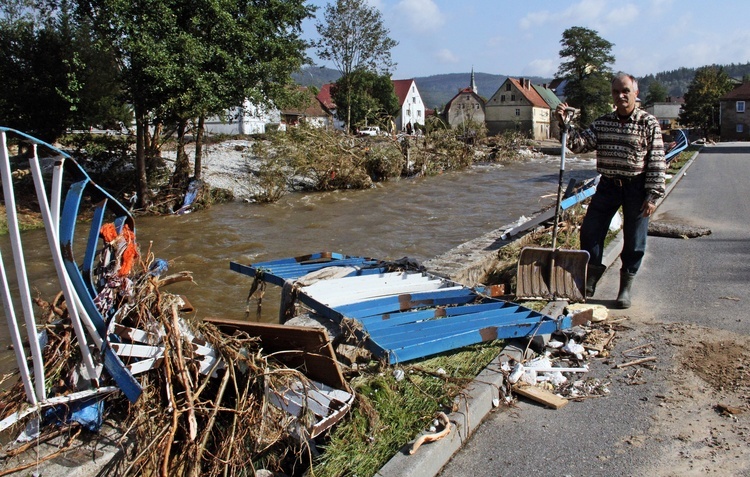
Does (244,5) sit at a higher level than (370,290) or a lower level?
higher

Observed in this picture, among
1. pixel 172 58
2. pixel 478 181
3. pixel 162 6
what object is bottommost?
pixel 478 181

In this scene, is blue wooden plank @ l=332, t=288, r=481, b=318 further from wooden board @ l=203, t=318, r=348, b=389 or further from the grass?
wooden board @ l=203, t=318, r=348, b=389

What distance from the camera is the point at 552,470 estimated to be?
3074 millimetres

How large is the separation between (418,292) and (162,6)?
12.0m

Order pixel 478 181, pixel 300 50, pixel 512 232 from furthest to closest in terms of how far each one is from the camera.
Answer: pixel 478 181
pixel 300 50
pixel 512 232

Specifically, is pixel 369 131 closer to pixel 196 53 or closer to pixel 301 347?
pixel 196 53

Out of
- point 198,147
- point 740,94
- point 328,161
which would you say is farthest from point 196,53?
point 740,94

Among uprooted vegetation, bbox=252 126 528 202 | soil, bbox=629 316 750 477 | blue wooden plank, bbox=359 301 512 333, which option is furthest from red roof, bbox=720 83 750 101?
blue wooden plank, bbox=359 301 512 333

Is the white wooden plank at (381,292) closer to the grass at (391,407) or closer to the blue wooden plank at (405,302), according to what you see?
the blue wooden plank at (405,302)

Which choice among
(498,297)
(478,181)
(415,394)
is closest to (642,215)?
(498,297)

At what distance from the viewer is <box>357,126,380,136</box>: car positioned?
2459 cm

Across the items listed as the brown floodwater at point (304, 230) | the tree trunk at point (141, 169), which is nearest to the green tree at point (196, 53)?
the tree trunk at point (141, 169)

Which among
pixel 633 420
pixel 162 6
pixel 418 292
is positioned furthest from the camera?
pixel 162 6

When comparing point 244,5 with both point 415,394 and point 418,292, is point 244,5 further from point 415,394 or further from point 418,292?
point 415,394
